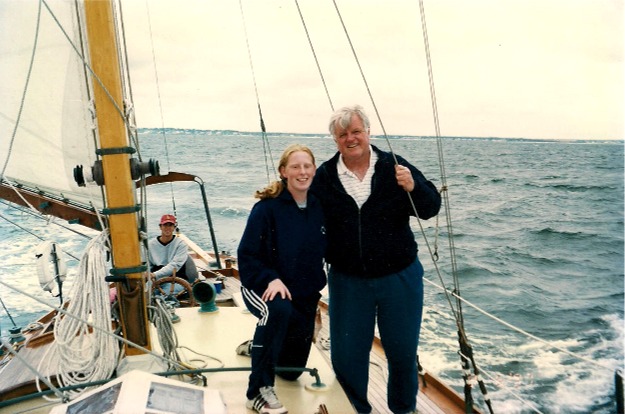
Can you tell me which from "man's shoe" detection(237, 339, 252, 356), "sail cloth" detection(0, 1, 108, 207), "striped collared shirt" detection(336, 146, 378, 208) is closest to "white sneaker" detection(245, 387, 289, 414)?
"man's shoe" detection(237, 339, 252, 356)

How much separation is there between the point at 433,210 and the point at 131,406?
5.03 feet

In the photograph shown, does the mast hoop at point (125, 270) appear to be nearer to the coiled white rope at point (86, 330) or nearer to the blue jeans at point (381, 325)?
the coiled white rope at point (86, 330)

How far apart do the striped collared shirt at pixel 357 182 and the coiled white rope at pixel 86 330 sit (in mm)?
1213

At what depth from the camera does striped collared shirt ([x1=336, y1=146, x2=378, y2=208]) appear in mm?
2463

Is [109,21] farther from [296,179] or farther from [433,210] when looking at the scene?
[433,210]

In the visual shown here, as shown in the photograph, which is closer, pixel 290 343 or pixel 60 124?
pixel 290 343

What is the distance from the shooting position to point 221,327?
386cm

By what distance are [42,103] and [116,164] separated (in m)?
2.24

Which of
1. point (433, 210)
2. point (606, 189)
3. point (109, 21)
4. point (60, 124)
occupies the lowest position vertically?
point (606, 189)

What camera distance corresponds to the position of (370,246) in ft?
7.96

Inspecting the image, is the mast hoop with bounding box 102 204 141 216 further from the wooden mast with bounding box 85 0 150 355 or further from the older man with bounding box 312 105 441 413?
the older man with bounding box 312 105 441 413

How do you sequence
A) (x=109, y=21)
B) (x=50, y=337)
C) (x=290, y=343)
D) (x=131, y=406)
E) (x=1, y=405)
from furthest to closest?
(x=50, y=337) < (x=290, y=343) < (x=1, y=405) < (x=109, y=21) < (x=131, y=406)

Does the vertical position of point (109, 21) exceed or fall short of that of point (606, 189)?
it exceeds it

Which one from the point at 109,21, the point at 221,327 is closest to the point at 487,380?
the point at 221,327
